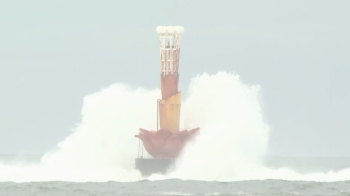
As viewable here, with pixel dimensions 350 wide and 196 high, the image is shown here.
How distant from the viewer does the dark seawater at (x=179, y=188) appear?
56969 millimetres

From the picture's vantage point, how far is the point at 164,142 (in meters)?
64.9

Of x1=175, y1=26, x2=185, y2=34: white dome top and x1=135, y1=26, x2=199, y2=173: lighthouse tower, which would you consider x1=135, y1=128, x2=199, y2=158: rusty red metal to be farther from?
x1=175, y1=26, x2=185, y2=34: white dome top

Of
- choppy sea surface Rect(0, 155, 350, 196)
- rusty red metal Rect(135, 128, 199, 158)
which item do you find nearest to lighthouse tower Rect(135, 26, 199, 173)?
rusty red metal Rect(135, 128, 199, 158)

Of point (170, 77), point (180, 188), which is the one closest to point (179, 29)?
point (170, 77)

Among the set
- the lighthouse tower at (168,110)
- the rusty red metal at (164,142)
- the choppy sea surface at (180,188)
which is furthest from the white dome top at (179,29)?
the choppy sea surface at (180,188)

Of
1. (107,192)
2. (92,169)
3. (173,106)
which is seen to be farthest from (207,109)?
(107,192)

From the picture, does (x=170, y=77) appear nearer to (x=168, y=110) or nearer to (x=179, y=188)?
(x=168, y=110)

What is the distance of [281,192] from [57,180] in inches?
691

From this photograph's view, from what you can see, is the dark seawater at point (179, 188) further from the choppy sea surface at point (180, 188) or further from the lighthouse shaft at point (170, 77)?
the lighthouse shaft at point (170, 77)

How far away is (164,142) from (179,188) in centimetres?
665

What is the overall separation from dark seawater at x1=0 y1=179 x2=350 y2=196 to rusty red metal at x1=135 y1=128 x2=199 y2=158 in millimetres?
2658

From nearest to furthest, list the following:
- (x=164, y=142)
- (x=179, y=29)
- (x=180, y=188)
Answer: (x=180, y=188), (x=164, y=142), (x=179, y=29)

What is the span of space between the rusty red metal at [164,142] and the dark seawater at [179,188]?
2658mm

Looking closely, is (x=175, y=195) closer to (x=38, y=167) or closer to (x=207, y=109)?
(x=207, y=109)
